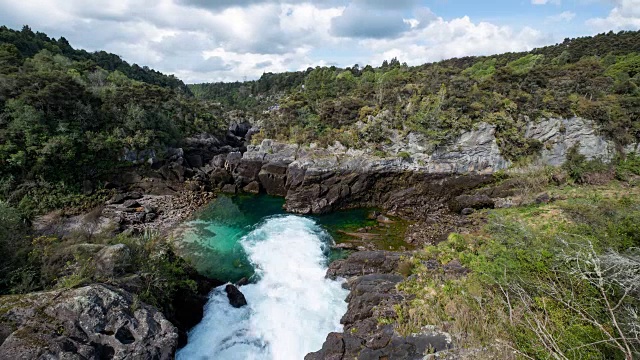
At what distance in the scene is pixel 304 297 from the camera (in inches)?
624

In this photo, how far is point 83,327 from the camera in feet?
26.6

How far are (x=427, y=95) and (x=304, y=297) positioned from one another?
3239 centimetres

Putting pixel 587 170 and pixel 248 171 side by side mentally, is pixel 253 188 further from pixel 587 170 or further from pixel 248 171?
pixel 587 170

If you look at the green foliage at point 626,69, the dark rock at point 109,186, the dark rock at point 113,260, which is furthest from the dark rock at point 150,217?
the green foliage at point 626,69

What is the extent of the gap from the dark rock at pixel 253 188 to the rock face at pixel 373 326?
1962 cm

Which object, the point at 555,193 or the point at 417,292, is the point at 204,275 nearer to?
the point at 417,292

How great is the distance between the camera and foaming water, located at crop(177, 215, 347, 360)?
1245 cm

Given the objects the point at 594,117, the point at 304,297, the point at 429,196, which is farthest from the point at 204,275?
the point at 594,117

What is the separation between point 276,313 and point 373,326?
530 cm

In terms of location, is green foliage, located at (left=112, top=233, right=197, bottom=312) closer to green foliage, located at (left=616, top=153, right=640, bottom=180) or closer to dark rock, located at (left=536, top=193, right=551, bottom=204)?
dark rock, located at (left=536, top=193, right=551, bottom=204)

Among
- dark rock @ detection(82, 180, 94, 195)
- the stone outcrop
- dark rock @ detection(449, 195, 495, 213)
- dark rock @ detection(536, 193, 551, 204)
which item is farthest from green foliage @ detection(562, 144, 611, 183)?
dark rock @ detection(82, 180, 94, 195)

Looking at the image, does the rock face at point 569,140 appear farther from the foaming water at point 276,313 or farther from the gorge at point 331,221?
the foaming water at point 276,313

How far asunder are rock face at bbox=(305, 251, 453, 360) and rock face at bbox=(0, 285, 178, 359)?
18.9ft

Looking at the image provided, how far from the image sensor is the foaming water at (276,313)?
12.4 meters
